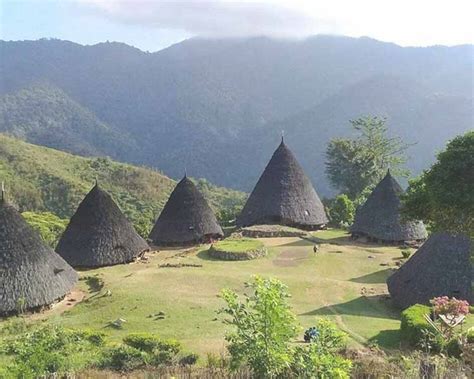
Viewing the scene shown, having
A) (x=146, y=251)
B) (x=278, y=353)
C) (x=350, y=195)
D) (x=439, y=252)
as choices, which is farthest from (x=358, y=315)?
(x=350, y=195)

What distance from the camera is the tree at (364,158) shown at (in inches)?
1984

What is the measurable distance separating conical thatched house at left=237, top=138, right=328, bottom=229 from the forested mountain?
145ft

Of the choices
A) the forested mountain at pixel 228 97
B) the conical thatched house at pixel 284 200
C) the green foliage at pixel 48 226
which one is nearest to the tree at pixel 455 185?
the conical thatched house at pixel 284 200

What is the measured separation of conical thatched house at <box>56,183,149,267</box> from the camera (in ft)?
84.9

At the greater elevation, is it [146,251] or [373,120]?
[373,120]

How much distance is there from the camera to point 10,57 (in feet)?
450

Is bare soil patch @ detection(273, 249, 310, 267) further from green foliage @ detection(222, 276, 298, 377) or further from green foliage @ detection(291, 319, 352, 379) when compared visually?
green foliage @ detection(291, 319, 352, 379)

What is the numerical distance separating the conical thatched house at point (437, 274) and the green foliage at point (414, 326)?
281 centimetres

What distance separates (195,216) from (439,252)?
52.2 feet

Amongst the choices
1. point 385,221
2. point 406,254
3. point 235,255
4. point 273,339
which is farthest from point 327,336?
point 385,221

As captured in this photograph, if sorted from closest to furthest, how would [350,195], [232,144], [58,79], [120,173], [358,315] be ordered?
[358,315] → [350,195] → [120,173] → [232,144] → [58,79]

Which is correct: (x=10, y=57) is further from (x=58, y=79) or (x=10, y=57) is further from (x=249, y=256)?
(x=249, y=256)

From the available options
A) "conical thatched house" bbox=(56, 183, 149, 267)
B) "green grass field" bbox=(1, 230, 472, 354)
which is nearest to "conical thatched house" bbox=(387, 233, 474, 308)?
"green grass field" bbox=(1, 230, 472, 354)

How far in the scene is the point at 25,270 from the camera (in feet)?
64.0
